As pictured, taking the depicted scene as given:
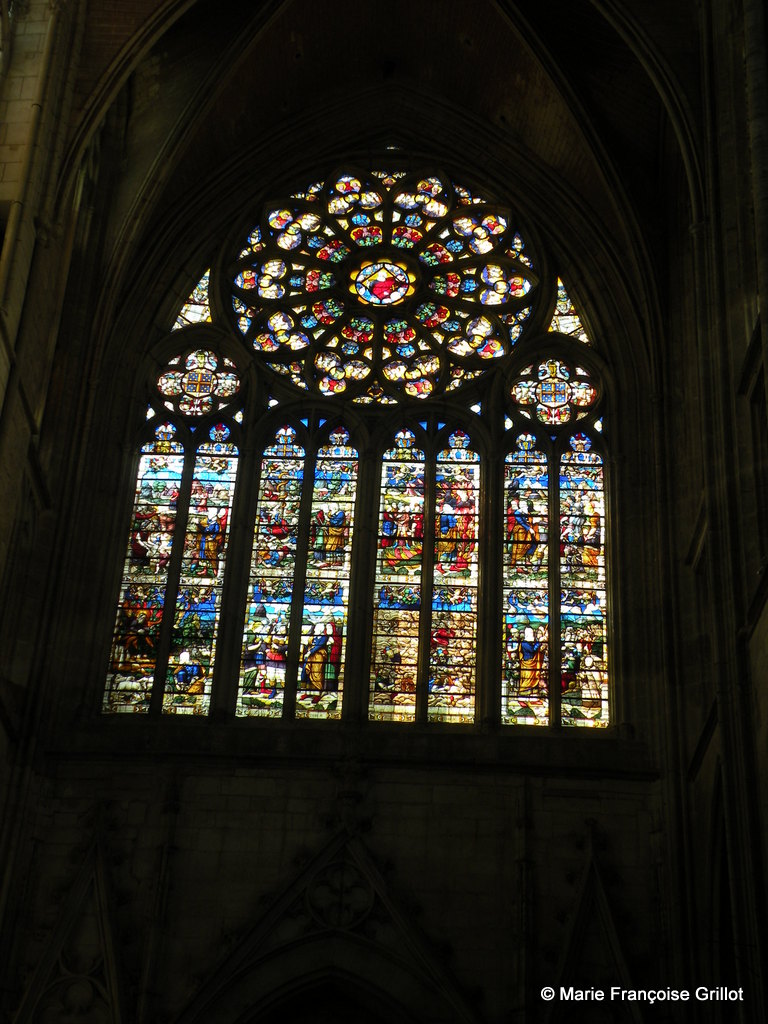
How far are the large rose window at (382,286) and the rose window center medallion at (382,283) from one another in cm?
1

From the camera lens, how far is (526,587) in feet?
52.0

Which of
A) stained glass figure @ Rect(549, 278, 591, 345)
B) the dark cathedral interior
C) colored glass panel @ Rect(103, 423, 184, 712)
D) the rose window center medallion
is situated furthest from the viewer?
the rose window center medallion

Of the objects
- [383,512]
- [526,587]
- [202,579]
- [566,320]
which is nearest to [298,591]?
[202,579]

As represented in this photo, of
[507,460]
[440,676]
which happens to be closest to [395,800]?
[440,676]

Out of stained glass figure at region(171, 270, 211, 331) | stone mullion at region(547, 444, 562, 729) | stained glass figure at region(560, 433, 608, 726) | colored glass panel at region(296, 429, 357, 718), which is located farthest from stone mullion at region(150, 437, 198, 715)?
stained glass figure at region(560, 433, 608, 726)

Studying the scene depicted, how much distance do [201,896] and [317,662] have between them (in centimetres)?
253

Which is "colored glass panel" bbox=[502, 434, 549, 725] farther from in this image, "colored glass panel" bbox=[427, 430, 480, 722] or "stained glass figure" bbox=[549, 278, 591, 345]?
"stained glass figure" bbox=[549, 278, 591, 345]

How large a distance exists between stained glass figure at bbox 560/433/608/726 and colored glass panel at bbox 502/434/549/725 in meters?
0.18

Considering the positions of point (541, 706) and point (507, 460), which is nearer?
point (541, 706)

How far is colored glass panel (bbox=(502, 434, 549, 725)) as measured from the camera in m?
15.2

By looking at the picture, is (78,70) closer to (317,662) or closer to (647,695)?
(317,662)

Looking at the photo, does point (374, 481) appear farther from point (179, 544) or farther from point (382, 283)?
point (382, 283)

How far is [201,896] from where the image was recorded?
1398 centimetres

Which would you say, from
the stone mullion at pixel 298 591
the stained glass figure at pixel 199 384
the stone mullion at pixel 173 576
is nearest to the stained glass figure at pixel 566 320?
the stone mullion at pixel 298 591
